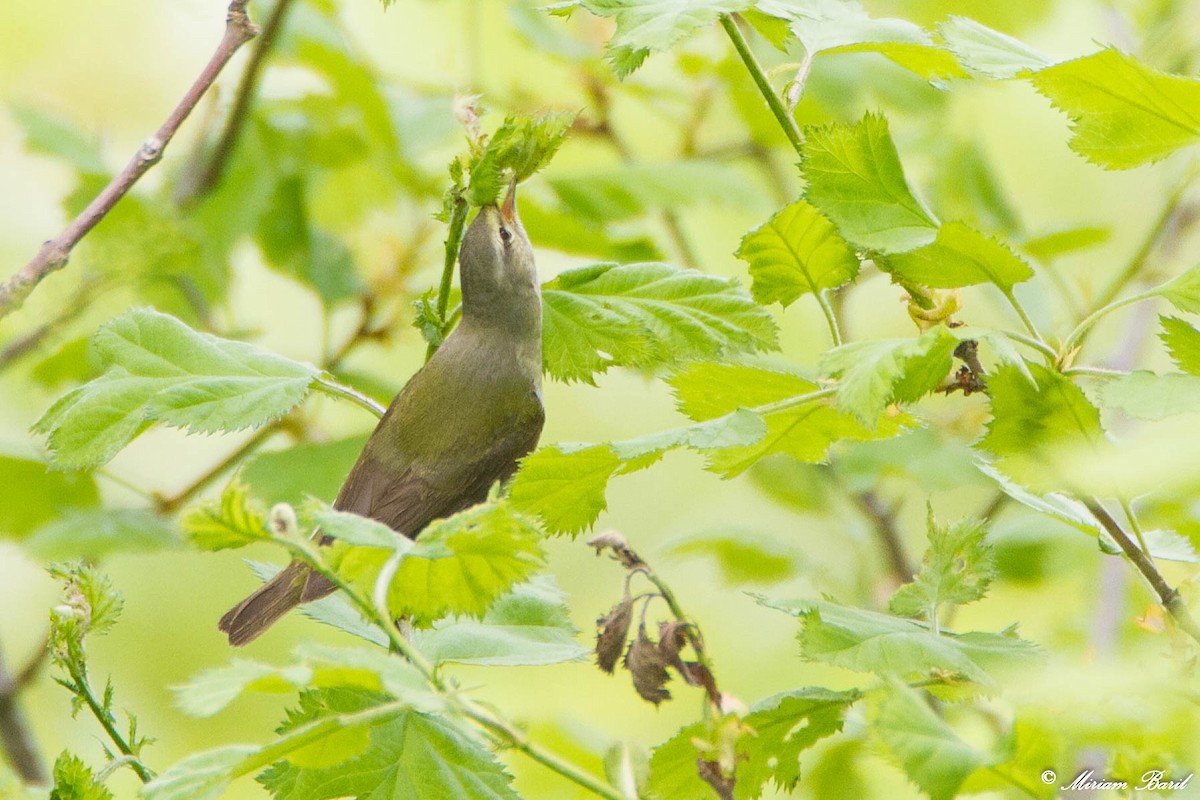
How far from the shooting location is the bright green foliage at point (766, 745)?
3.50 feet

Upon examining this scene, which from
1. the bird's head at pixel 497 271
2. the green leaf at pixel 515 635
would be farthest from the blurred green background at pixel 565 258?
the green leaf at pixel 515 635

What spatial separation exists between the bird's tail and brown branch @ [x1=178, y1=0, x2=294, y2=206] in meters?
1.01

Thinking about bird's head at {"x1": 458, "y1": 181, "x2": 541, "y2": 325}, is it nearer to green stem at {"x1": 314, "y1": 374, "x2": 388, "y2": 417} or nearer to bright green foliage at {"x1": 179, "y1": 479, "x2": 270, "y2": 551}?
green stem at {"x1": 314, "y1": 374, "x2": 388, "y2": 417}

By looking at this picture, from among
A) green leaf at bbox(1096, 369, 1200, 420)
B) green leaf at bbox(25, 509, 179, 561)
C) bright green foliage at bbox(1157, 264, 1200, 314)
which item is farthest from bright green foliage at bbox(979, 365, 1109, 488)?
green leaf at bbox(25, 509, 179, 561)

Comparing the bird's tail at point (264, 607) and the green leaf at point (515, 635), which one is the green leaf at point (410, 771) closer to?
the green leaf at point (515, 635)

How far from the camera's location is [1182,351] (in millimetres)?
917

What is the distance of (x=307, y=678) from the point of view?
687 millimetres

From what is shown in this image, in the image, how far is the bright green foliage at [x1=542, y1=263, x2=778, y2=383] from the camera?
47.3 inches

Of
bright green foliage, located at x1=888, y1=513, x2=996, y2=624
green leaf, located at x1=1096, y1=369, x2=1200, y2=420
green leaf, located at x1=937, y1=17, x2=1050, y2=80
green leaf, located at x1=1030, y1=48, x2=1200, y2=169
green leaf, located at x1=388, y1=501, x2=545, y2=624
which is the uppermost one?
green leaf, located at x1=937, y1=17, x2=1050, y2=80

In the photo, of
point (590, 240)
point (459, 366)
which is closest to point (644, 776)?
point (459, 366)

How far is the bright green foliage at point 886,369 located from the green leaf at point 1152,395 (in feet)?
0.39

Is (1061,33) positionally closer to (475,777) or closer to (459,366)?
(459,366)

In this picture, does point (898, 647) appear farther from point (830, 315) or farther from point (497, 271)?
point (497, 271)

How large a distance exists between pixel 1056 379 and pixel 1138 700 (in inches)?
10.5
